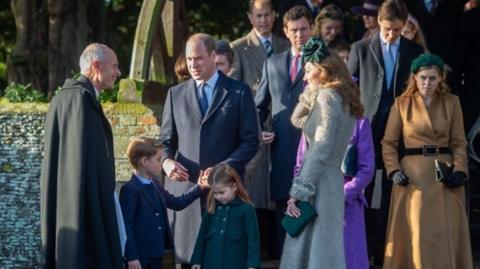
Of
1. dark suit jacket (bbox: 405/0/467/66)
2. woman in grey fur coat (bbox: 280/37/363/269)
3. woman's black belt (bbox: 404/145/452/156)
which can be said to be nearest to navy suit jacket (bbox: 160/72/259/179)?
woman in grey fur coat (bbox: 280/37/363/269)

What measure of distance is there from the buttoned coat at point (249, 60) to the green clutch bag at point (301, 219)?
92.6 inches

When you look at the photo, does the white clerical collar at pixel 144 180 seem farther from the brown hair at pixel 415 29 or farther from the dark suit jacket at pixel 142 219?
the brown hair at pixel 415 29

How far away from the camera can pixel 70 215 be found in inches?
347

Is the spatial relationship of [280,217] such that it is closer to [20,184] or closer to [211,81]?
[211,81]

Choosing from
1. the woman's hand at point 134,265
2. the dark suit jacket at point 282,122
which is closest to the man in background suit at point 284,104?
the dark suit jacket at point 282,122

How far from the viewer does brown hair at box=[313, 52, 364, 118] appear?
9086mm

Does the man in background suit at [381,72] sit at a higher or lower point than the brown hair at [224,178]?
higher

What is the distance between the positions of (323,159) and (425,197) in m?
1.47

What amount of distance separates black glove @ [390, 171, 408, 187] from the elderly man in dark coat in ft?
7.60

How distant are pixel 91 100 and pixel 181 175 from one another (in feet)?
3.07

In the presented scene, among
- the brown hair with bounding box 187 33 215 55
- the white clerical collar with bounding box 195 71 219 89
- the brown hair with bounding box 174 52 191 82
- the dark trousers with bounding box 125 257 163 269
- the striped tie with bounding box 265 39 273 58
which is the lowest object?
the dark trousers with bounding box 125 257 163 269

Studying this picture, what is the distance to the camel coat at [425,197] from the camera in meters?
10.1

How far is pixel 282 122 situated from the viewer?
1035 cm

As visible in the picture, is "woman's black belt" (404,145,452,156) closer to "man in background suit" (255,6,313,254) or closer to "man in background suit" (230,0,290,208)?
"man in background suit" (255,6,313,254)
